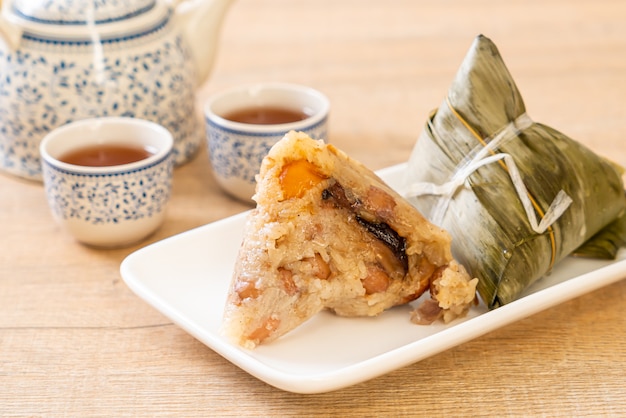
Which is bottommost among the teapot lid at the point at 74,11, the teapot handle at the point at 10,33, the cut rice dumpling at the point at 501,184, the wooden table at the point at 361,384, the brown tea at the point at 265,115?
the wooden table at the point at 361,384

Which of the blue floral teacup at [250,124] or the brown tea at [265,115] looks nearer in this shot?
the blue floral teacup at [250,124]

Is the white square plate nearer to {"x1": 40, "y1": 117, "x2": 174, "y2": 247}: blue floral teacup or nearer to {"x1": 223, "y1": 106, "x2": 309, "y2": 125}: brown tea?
Result: {"x1": 40, "y1": 117, "x2": 174, "y2": 247}: blue floral teacup

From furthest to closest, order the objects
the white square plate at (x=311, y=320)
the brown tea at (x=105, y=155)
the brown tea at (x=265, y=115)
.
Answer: the brown tea at (x=265, y=115) → the brown tea at (x=105, y=155) → the white square plate at (x=311, y=320)

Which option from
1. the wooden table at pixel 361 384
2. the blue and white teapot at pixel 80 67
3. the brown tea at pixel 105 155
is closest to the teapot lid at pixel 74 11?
the blue and white teapot at pixel 80 67

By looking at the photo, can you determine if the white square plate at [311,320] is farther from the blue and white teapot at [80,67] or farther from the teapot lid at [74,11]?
the teapot lid at [74,11]

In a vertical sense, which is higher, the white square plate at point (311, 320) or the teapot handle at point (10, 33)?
the teapot handle at point (10, 33)

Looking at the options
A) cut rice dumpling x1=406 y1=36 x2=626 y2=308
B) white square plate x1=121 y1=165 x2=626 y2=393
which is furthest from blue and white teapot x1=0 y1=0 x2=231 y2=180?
cut rice dumpling x1=406 y1=36 x2=626 y2=308

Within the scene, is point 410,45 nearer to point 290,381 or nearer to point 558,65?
point 558,65
